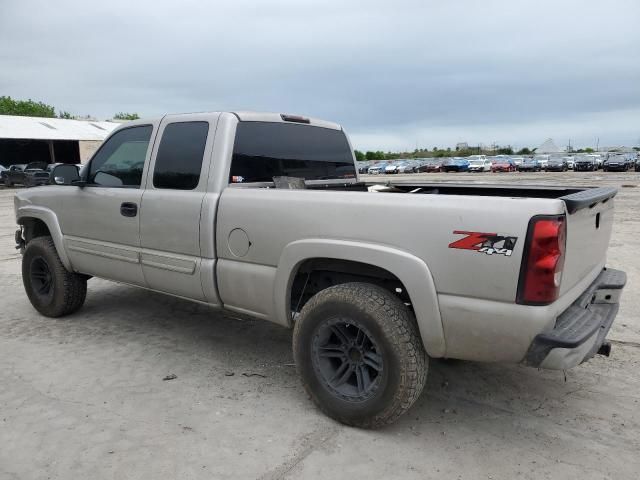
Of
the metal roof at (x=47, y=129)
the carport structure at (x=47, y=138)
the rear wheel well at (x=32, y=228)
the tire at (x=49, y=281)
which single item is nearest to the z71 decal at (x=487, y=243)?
the tire at (x=49, y=281)

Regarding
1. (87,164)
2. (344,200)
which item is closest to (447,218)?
(344,200)

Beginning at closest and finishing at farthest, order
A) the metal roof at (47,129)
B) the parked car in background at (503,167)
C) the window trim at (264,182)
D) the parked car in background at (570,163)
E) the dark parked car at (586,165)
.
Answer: the window trim at (264,182) → the metal roof at (47,129) → the dark parked car at (586,165) → the parked car in background at (570,163) → the parked car in background at (503,167)

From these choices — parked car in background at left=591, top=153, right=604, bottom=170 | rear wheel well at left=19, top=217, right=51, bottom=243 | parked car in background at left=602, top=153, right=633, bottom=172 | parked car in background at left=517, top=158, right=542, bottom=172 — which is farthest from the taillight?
parked car in background at left=517, top=158, right=542, bottom=172

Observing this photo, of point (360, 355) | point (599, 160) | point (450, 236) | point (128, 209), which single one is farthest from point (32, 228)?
point (599, 160)

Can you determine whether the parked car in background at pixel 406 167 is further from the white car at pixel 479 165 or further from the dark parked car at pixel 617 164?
the dark parked car at pixel 617 164

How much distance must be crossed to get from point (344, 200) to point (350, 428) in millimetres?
1363

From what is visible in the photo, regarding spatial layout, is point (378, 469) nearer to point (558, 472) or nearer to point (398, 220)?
point (558, 472)

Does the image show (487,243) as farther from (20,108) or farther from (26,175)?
(20,108)

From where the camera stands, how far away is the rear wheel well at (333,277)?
302 cm

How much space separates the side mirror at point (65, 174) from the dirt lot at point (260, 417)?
1.42m

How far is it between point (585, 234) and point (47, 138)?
40440 millimetres

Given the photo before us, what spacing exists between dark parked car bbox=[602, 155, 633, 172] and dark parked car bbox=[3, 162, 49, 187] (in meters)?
41.4

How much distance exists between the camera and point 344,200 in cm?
297

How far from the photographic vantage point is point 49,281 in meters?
5.29
